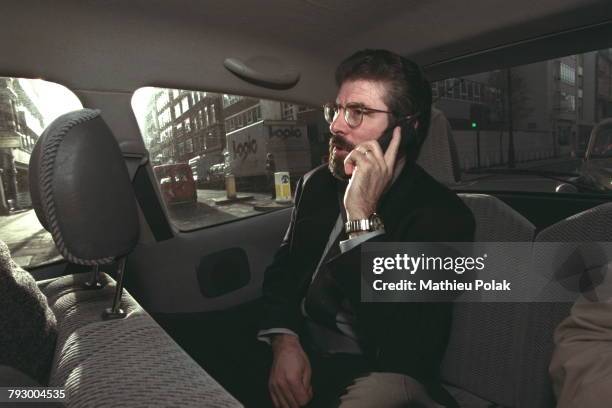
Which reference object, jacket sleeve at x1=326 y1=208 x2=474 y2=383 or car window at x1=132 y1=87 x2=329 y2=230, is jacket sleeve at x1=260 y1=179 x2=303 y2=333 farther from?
car window at x1=132 y1=87 x2=329 y2=230

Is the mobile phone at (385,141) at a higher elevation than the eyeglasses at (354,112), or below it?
below

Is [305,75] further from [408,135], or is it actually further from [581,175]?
[581,175]

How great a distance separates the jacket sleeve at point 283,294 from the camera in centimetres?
150

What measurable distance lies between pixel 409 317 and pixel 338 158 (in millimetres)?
645

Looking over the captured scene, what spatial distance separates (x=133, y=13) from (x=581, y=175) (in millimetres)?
2125

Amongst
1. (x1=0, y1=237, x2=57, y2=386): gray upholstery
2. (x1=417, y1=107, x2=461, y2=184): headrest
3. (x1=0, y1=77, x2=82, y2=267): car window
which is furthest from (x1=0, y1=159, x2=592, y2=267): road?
(x1=0, y1=237, x2=57, y2=386): gray upholstery

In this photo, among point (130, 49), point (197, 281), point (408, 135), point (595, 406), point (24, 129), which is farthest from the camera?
point (197, 281)

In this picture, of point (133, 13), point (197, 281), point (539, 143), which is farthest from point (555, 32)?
point (197, 281)

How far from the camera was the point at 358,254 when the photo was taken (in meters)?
1.28

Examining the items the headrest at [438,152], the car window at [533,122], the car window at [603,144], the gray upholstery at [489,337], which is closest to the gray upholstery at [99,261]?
the gray upholstery at [489,337]

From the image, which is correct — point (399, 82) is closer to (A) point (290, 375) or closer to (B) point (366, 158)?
(B) point (366, 158)

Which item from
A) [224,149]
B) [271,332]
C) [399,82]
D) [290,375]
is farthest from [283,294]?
[224,149]

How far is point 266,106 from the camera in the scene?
8.45 feet

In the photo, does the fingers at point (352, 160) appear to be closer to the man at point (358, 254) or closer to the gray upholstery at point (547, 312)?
the man at point (358, 254)
